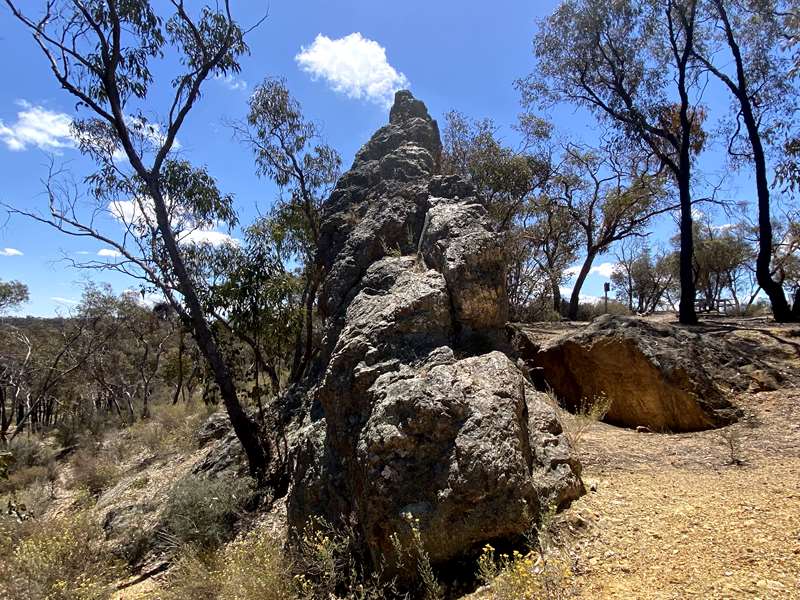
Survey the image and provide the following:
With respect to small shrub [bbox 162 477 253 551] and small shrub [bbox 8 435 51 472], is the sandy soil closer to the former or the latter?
Result: small shrub [bbox 162 477 253 551]

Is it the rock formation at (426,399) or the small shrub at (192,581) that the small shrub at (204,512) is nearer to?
the small shrub at (192,581)

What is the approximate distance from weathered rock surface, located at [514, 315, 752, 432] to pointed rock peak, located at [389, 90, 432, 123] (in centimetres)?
562

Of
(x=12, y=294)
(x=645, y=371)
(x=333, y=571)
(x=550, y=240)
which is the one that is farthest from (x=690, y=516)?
(x=12, y=294)

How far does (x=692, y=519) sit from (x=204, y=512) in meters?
5.54

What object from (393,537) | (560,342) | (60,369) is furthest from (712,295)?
(60,369)

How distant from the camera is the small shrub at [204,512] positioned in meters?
6.00

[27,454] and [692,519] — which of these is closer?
[692,519]

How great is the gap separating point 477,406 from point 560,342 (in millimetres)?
4262

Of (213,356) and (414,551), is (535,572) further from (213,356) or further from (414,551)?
(213,356)

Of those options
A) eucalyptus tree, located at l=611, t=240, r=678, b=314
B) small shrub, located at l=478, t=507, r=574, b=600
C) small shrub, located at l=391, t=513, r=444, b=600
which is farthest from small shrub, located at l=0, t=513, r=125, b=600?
eucalyptus tree, located at l=611, t=240, r=678, b=314

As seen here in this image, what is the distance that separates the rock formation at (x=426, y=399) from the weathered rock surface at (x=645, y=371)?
203cm

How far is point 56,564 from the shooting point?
16.9 ft

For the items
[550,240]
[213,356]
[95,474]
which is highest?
[550,240]

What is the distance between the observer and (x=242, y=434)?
7.55 meters
